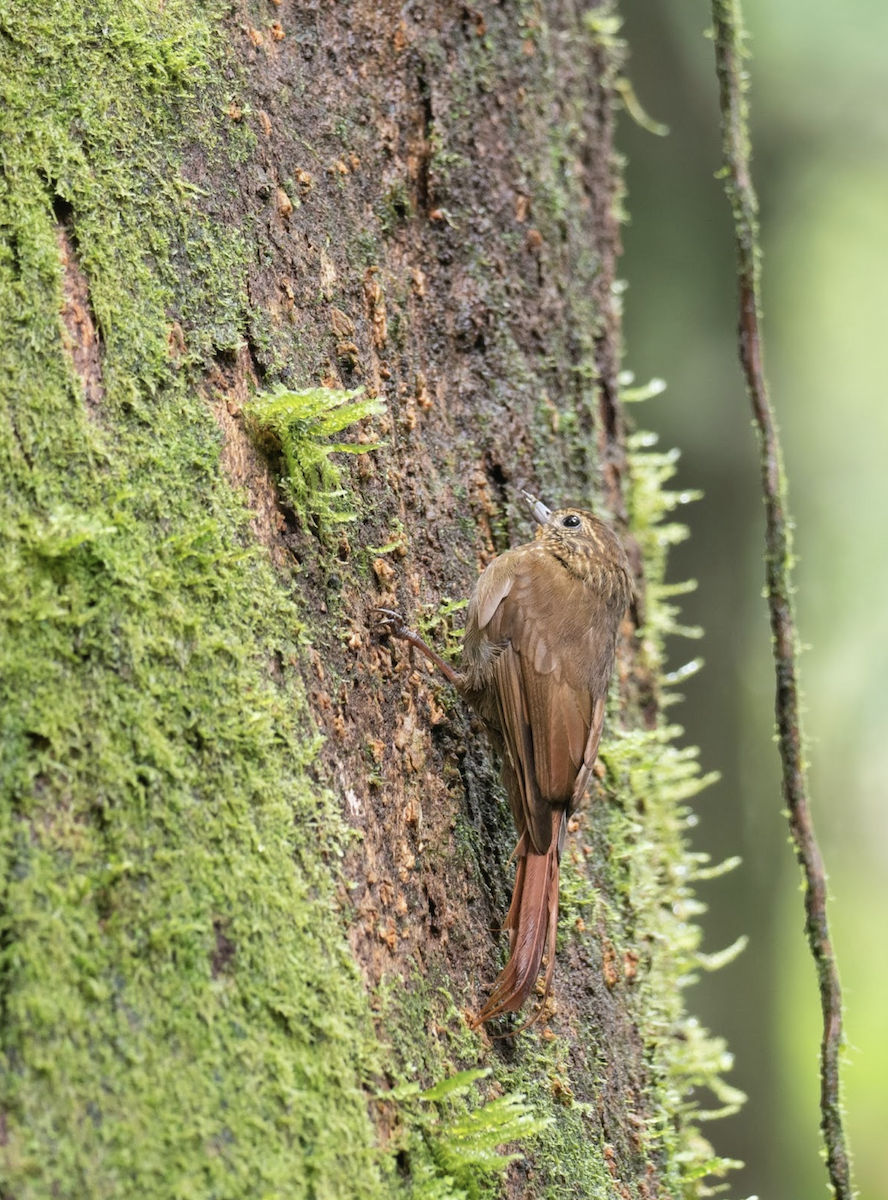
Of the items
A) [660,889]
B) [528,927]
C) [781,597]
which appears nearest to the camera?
[528,927]

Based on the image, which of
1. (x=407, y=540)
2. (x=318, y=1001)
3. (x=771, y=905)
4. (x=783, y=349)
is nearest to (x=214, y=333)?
(x=407, y=540)

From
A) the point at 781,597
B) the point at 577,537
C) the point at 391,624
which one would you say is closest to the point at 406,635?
the point at 391,624

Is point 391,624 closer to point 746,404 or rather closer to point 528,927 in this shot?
point 528,927

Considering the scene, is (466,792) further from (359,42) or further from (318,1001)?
(359,42)

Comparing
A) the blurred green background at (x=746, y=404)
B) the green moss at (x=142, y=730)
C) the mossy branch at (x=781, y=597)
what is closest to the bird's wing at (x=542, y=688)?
the mossy branch at (x=781, y=597)

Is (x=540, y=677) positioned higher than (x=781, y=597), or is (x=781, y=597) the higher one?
(x=781, y=597)

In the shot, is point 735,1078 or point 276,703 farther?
point 735,1078

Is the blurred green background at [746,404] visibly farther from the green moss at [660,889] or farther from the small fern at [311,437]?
the small fern at [311,437]
